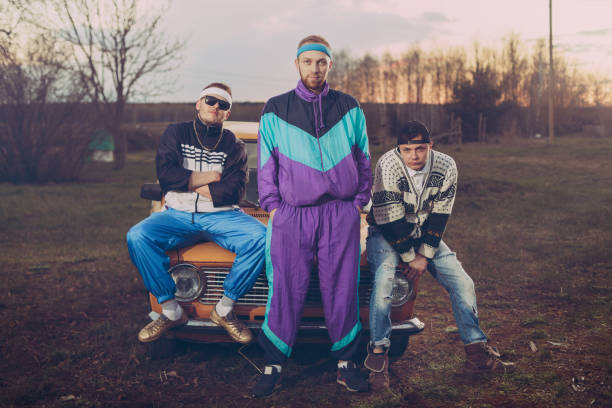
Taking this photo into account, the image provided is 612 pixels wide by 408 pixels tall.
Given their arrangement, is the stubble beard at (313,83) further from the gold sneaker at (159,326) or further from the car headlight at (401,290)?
the gold sneaker at (159,326)

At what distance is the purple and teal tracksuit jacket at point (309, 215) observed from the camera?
11.3 feet

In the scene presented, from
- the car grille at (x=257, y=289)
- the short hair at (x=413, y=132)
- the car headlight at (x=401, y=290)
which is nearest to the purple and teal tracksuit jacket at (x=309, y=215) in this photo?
the car grille at (x=257, y=289)

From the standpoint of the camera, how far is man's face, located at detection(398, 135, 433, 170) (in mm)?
3797

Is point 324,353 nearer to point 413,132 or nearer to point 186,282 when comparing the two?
point 186,282

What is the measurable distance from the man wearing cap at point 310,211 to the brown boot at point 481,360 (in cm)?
86

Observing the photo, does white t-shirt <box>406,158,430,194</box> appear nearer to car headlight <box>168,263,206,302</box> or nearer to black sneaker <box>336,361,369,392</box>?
black sneaker <box>336,361,369,392</box>

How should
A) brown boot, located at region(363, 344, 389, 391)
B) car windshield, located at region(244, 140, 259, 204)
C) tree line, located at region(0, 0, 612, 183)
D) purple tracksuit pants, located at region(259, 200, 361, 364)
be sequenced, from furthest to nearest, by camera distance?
tree line, located at region(0, 0, 612, 183), car windshield, located at region(244, 140, 259, 204), brown boot, located at region(363, 344, 389, 391), purple tracksuit pants, located at region(259, 200, 361, 364)

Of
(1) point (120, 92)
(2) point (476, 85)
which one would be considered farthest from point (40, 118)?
(2) point (476, 85)

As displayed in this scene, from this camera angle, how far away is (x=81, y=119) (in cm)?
1931

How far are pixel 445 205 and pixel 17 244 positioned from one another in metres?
7.87

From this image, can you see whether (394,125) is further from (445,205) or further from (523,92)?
(523,92)

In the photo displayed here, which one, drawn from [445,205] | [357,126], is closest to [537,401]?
[445,205]

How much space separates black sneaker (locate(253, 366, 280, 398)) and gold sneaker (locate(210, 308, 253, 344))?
244mm

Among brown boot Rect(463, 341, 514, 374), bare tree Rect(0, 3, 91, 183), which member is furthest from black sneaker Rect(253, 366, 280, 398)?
bare tree Rect(0, 3, 91, 183)
